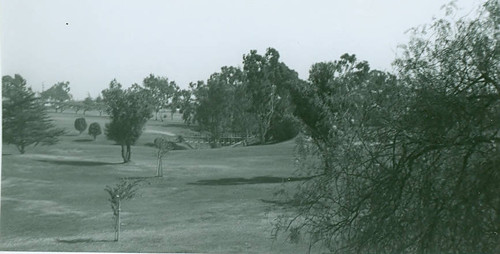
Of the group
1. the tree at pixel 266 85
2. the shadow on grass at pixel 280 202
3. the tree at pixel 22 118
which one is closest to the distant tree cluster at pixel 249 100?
the tree at pixel 266 85

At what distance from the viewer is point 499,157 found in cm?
307

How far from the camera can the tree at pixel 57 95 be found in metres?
5.27

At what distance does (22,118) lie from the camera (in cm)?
525

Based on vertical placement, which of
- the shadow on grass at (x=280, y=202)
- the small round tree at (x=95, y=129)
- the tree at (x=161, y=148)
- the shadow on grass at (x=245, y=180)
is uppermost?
the small round tree at (x=95, y=129)

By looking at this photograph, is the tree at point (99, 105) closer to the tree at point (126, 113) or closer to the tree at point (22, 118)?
the tree at point (126, 113)

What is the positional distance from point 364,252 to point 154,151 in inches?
113

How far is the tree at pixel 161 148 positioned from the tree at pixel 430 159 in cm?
219

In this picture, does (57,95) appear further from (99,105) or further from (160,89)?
(160,89)

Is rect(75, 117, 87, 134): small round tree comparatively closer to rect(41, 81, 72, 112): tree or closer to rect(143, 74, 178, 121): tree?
rect(41, 81, 72, 112): tree

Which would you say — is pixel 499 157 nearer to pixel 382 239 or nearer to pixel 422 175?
pixel 422 175

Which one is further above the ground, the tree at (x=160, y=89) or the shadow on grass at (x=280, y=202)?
the tree at (x=160, y=89)

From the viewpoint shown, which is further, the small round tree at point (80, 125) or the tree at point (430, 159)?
the small round tree at point (80, 125)

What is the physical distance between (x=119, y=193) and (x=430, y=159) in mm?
3429

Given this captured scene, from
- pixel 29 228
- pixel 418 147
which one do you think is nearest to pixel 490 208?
pixel 418 147
